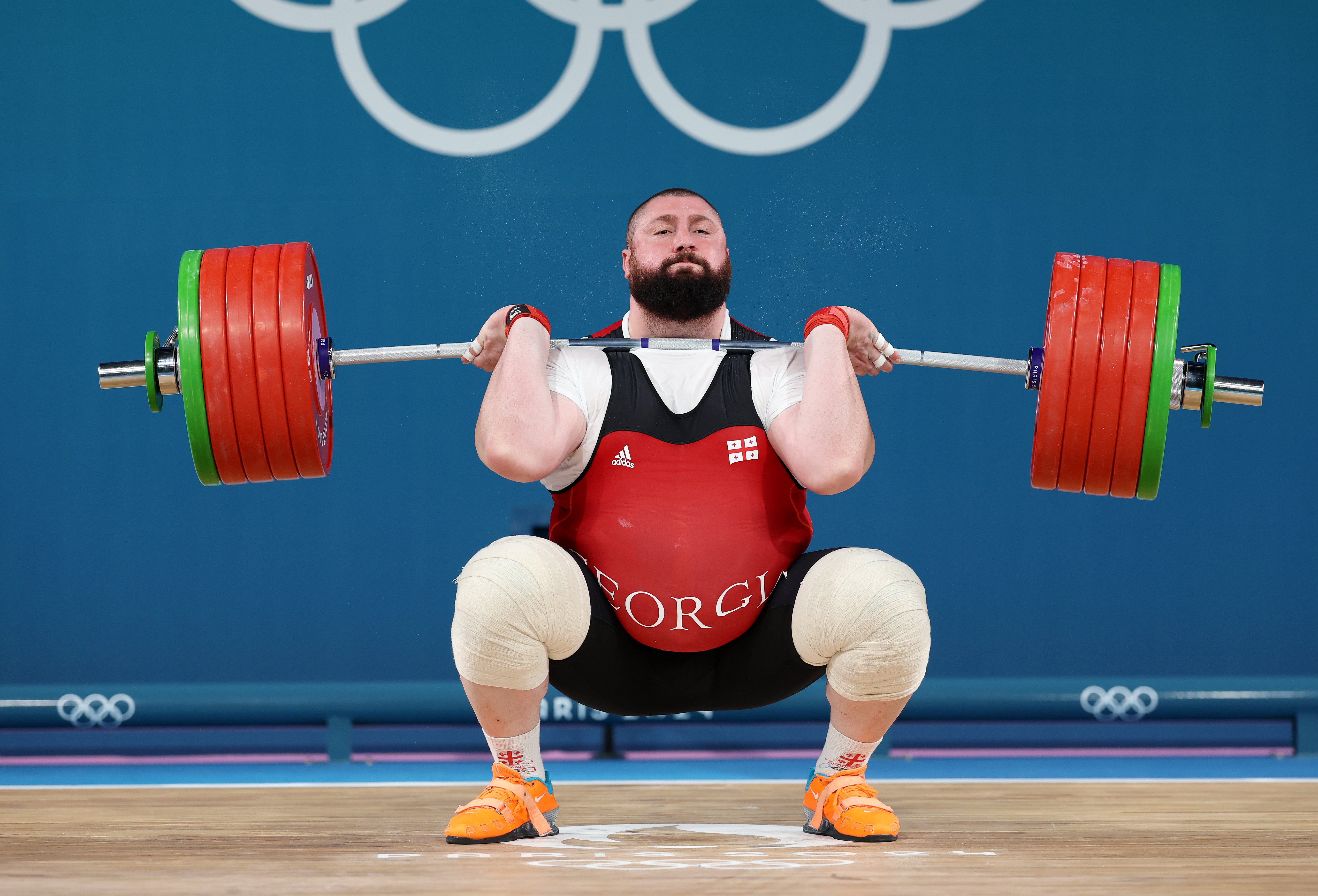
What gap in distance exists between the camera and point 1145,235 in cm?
343

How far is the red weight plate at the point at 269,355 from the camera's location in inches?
76.5

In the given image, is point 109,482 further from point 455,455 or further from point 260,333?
point 260,333

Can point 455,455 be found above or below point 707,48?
below

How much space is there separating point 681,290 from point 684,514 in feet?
1.38

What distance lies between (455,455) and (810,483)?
1804mm

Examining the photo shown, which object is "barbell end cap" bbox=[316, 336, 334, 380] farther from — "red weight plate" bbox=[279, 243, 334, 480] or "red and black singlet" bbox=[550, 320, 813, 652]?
"red and black singlet" bbox=[550, 320, 813, 652]

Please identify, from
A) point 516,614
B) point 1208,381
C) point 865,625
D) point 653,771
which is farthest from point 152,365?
point 1208,381

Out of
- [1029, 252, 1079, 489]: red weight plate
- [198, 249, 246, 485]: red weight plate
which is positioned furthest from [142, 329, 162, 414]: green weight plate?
[1029, 252, 1079, 489]: red weight plate

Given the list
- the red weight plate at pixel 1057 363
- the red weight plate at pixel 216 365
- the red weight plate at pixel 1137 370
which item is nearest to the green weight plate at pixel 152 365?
the red weight plate at pixel 216 365

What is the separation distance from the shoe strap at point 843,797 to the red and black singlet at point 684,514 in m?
0.30

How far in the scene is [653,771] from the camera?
9.41 feet

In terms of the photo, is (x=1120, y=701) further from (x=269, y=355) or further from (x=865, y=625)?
(x=269, y=355)

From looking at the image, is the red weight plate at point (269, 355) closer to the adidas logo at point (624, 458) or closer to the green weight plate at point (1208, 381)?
the adidas logo at point (624, 458)

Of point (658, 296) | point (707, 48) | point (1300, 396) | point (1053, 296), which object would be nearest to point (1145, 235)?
point (1300, 396)
